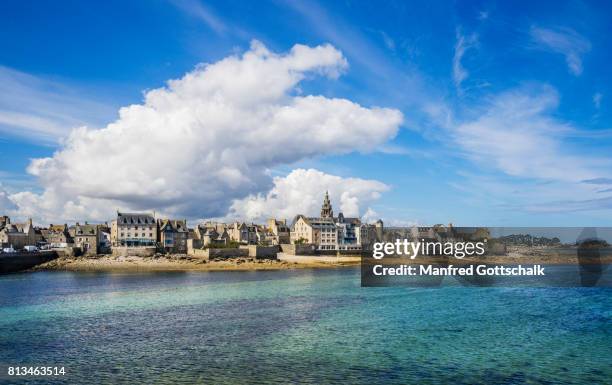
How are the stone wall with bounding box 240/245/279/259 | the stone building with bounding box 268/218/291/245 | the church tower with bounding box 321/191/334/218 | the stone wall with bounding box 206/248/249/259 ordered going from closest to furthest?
the stone wall with bounding box 206/248/249/259 → the stone wall with bounding box 240/245/279/259 → the stone building with bounding box 268/218/291/245 → the church tower with bounding box 321/191/334/218

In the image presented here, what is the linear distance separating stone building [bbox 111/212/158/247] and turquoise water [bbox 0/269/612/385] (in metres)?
69.2

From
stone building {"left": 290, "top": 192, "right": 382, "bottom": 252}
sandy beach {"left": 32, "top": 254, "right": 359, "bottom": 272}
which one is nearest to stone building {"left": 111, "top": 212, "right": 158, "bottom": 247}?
sandy beach {"left": 32, "top": 254, "right": 359, "bottom": 272}

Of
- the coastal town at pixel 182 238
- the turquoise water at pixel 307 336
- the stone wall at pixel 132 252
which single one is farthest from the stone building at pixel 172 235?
the turquoise water at pixel 307 336

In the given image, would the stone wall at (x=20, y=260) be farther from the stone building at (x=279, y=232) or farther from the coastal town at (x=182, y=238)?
the stone building at (x=279, y=232)

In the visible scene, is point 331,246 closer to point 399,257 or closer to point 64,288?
point 399,257

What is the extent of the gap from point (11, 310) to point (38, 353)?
18.7 metres

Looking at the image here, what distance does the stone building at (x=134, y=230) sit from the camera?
4870 inches

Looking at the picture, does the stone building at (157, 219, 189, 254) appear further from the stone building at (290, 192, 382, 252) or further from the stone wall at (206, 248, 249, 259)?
the stone building at (290, 192, 382, 252)

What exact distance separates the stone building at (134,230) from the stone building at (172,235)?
8.17 feet

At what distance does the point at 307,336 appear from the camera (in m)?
30.9

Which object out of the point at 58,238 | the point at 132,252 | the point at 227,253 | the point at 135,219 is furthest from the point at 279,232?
the point at 58,238

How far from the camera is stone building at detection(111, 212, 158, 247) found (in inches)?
4870

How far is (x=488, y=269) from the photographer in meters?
101

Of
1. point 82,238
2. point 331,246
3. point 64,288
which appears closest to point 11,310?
point 64,288
